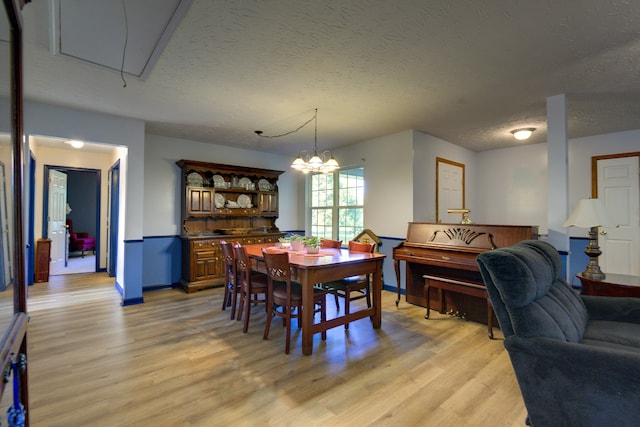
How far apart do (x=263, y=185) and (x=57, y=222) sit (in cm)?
404

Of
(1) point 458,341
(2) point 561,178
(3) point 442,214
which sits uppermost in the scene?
(2) point 561,178

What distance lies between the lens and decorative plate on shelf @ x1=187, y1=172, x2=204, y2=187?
195 inches

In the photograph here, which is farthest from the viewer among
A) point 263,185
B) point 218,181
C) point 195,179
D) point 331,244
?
point 263,185

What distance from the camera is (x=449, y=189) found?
17.1ft

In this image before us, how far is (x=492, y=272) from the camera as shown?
1470mm

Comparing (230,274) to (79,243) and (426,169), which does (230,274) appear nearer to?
(426,169)

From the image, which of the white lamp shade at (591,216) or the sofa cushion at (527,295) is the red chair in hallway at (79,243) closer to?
the sofa cushion at (527,295)

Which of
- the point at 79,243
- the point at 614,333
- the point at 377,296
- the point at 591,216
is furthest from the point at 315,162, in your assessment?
the point at 79,243

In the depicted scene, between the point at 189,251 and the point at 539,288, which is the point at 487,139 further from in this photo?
the point at 189,251

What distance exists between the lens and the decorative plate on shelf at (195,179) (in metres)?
4.96

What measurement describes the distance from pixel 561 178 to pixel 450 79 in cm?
165

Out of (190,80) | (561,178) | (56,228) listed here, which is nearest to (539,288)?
(561,178)

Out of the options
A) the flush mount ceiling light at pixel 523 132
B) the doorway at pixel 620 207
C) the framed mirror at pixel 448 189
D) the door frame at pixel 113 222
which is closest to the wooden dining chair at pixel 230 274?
the door frame at pixel 113 222

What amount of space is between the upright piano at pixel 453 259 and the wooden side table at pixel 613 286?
2.19ft
